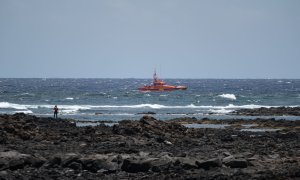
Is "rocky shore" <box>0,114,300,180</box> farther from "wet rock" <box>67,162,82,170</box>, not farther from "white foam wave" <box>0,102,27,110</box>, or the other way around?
"white foam wave" <box>0,102,27,110</box>

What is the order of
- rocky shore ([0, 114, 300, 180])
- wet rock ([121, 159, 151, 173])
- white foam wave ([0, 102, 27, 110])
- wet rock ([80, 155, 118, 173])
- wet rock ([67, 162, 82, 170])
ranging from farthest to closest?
1. white foam wave ([0, 102, 27, 110])
2. wet rock ([67, 162, 82, 170])
3. wet rock ([80, 155, 118, 173])
4. wet rock ([121, 159, 151, 173])
5. rocky shore ([0, 114, 300, 180])

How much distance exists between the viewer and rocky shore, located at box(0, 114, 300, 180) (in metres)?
18.9

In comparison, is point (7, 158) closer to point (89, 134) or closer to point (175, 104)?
point (89, 134)

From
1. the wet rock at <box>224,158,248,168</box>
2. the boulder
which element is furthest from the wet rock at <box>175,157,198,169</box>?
the boulder

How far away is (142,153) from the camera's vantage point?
21953 millimetres

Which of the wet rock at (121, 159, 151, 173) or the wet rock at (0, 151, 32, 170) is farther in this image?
the wet rock at (0, 151, 32, 170)

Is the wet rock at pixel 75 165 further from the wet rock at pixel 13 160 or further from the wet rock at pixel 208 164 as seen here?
the wet rock at pixel 208 164

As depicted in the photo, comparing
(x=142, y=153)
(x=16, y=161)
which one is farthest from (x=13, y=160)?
(x=142, y=153)

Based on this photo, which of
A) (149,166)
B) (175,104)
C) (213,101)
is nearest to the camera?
(149,166)

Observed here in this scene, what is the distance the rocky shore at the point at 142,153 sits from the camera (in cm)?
1891

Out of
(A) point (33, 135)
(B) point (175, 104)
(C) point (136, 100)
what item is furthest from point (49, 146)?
(C) point (136, 100)

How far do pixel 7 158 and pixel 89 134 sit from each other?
1122 centimetres

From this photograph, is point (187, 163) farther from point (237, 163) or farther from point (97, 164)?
point (97, 164)

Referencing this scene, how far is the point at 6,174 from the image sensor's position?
18344 millimetres
